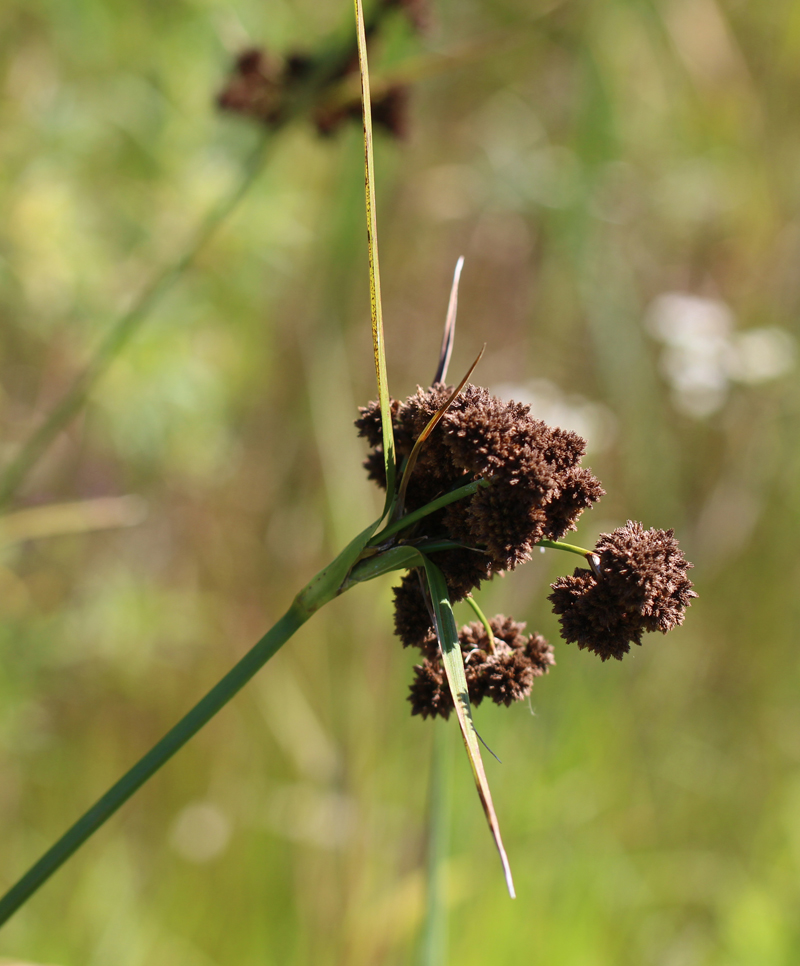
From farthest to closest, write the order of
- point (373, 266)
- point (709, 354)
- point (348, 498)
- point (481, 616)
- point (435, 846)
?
1. point (709, 354)
2. point (348, 498)
3. point (435, 846)
4. point (481, 616)
5. point (373, 266)

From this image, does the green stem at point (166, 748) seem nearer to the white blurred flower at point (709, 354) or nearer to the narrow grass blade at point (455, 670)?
the narrow grass blade at point (455, 670)

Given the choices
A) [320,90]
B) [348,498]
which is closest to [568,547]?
[320,90]

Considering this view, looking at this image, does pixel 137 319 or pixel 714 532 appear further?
pixel 714 532

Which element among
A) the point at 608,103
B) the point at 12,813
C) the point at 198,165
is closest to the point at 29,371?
the point at 198,165

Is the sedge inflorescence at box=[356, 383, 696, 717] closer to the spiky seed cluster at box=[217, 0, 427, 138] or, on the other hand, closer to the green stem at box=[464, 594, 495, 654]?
the green stem at box=[464, 594, 495, 654]

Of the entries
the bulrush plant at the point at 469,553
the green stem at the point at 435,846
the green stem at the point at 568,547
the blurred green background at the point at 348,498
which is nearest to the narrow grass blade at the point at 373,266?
the bulrush plant at the point at 469,553

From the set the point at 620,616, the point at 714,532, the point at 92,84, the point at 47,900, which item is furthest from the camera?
the point at 714,532

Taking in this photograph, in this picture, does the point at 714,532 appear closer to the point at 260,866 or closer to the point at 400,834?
the point at 400,834

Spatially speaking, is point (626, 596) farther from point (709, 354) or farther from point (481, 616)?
point (709, 354)
